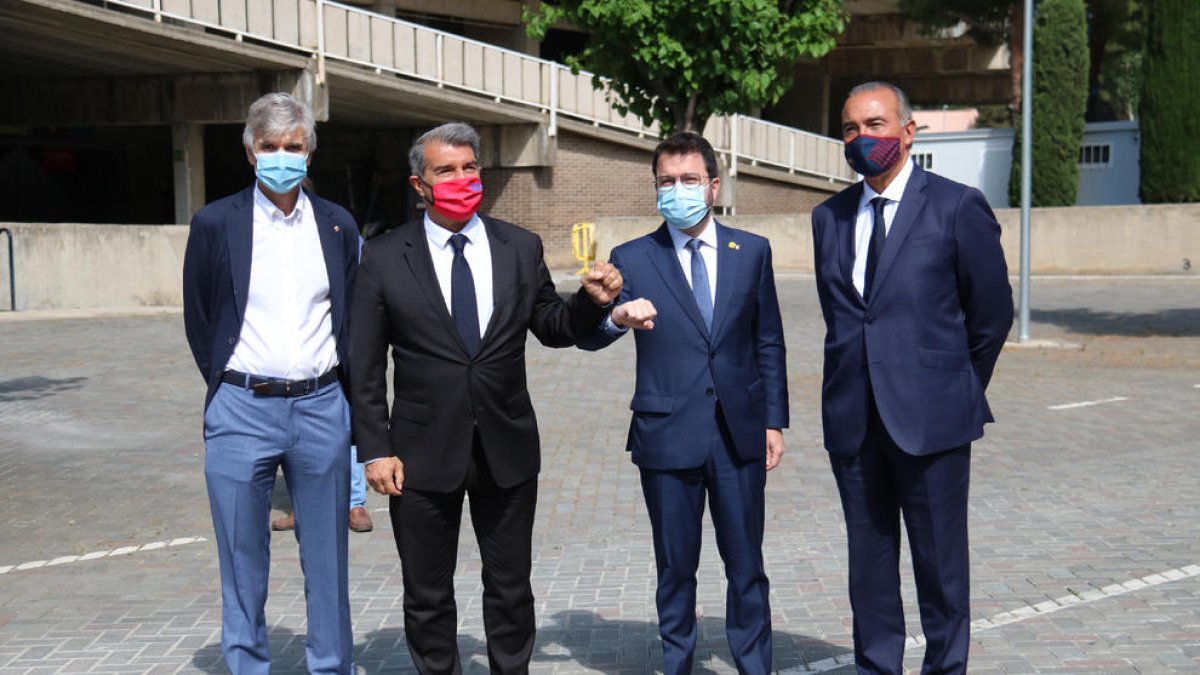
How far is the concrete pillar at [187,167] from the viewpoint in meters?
28.3

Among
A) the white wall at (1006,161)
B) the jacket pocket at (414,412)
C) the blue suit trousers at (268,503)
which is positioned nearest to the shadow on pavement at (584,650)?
the blue suit trousers at (268,503)

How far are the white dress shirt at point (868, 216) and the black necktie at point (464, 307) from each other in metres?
1.23

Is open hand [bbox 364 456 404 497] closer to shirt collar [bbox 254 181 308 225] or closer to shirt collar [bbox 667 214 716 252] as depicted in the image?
shirt collar [bbox 254 181 308 225]

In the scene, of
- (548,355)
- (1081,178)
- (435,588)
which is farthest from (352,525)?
(1081,178)

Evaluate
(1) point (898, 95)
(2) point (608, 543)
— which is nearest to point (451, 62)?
(2) point (608, 543)

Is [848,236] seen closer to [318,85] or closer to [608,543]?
[608,543]

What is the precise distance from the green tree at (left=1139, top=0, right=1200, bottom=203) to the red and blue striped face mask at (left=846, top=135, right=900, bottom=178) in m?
24.4

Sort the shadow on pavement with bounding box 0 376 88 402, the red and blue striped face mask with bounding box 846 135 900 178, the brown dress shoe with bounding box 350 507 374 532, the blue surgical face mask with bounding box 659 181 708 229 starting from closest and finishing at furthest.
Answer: the red and blue striped face mask with bounding box 846 135 900 178
the blue surgical face mask with bounding box 659 181 708 229
the brown dress shoe with bounding box 350 507 374 532
the shadow on pavement with bounding box 0 376 88 402

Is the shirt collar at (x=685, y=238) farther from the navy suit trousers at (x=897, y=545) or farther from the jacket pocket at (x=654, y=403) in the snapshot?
the navy suit trousers at (x=897, y=545)

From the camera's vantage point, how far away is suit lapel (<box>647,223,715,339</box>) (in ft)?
15.8

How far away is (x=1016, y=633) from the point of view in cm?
579

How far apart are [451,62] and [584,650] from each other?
25178 millimetres

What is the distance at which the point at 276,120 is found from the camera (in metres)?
4.53

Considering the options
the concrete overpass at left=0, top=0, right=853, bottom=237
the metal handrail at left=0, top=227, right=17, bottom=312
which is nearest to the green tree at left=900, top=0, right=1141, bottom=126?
the concrete overpass at left=0, top=0, right=853, bottom=237
